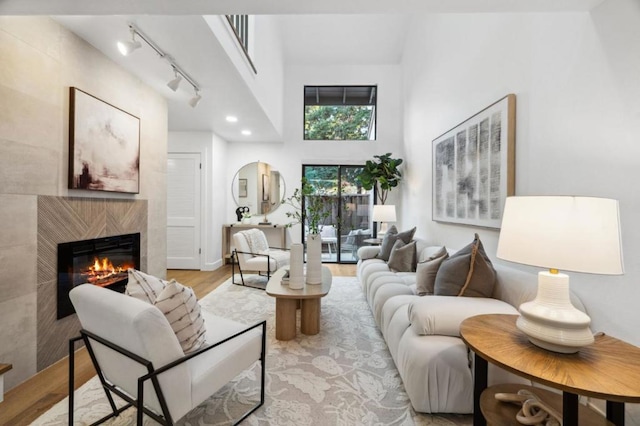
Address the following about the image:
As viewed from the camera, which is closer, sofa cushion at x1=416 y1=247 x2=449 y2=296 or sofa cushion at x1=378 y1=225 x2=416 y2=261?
sofa cushion at x1=416 y1=247 x2=449 y2=296

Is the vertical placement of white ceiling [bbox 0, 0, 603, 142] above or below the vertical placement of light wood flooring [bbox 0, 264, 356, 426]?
above

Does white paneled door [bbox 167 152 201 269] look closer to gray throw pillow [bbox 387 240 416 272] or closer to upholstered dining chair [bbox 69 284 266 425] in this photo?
gray throw pillow [bbox 387 240 416 272]

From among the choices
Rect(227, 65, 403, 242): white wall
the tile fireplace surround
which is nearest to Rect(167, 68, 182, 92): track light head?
the tile fireplace surround

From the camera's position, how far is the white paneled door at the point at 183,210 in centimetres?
533

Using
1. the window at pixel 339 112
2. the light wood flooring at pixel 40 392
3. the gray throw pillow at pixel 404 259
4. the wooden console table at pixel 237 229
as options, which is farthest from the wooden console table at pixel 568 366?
the window at pixel 339 112

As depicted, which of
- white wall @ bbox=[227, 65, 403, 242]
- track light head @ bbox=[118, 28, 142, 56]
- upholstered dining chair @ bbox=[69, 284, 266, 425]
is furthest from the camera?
white wall @ bbox=[227, 65, 403, 242]

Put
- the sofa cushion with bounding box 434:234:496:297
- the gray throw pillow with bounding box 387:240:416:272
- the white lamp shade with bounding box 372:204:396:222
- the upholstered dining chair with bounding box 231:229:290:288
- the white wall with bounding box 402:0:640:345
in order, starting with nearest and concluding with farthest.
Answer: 1. the white wall with bounding box 402:0:640:345
2. the sofa cushion with bounding box 434:234:496:297
3. the gray throw pillow with bounding box 387:240:416:272
4. the upholstered dining chair with bounding box 231:229:290:288
5. the white lamp shade with bounding box 372:204:396:222

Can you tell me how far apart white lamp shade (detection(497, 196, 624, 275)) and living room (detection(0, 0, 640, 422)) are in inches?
22.1

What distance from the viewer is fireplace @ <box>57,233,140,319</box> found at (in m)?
2.26

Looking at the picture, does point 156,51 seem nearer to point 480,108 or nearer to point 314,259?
point 314,259

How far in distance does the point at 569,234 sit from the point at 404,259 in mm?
2510

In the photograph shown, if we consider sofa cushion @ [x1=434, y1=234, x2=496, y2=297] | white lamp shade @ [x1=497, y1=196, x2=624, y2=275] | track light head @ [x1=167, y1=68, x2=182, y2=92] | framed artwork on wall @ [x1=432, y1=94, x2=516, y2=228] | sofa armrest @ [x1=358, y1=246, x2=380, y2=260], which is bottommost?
sofa armrest @ [x1=358, y1=246, x2=380, y2=260]

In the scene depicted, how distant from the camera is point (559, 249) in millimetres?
1072

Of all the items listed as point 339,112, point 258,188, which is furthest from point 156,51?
point 339,112
